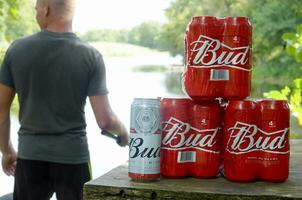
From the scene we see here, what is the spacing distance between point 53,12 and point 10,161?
1.80ft

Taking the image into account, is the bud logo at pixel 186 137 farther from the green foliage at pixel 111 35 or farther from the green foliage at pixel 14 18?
the green foliage at pixel 111 35

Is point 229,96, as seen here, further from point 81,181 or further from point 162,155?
point 81,181

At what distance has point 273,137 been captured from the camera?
0.96 metres

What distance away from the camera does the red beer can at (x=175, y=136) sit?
0.98 metres

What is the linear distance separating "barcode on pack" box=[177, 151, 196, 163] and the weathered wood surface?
1.5 inches

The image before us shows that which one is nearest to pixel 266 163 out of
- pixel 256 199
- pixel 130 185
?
pixel 256 199

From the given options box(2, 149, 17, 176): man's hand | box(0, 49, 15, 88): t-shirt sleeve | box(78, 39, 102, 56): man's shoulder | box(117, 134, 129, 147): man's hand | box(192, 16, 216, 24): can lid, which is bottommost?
box(2, 149, 17, 176): man's hand

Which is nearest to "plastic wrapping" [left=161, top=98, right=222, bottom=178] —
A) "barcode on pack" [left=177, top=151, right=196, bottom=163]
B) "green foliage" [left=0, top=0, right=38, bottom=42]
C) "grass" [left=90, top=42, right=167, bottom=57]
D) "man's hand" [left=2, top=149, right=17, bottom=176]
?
"barcode on pack" [left=177, top=151, right=196, bottom=163]

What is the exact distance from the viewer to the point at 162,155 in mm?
994

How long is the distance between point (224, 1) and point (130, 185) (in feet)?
40.8

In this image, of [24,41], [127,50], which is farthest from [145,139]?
[127,50]

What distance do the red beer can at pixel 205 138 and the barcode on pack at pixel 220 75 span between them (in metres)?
0.05

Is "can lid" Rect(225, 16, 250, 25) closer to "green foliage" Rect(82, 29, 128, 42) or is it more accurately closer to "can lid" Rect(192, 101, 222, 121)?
"can lid" Rect(192, 101, 222, 121)

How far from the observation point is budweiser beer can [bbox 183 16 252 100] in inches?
39.6
